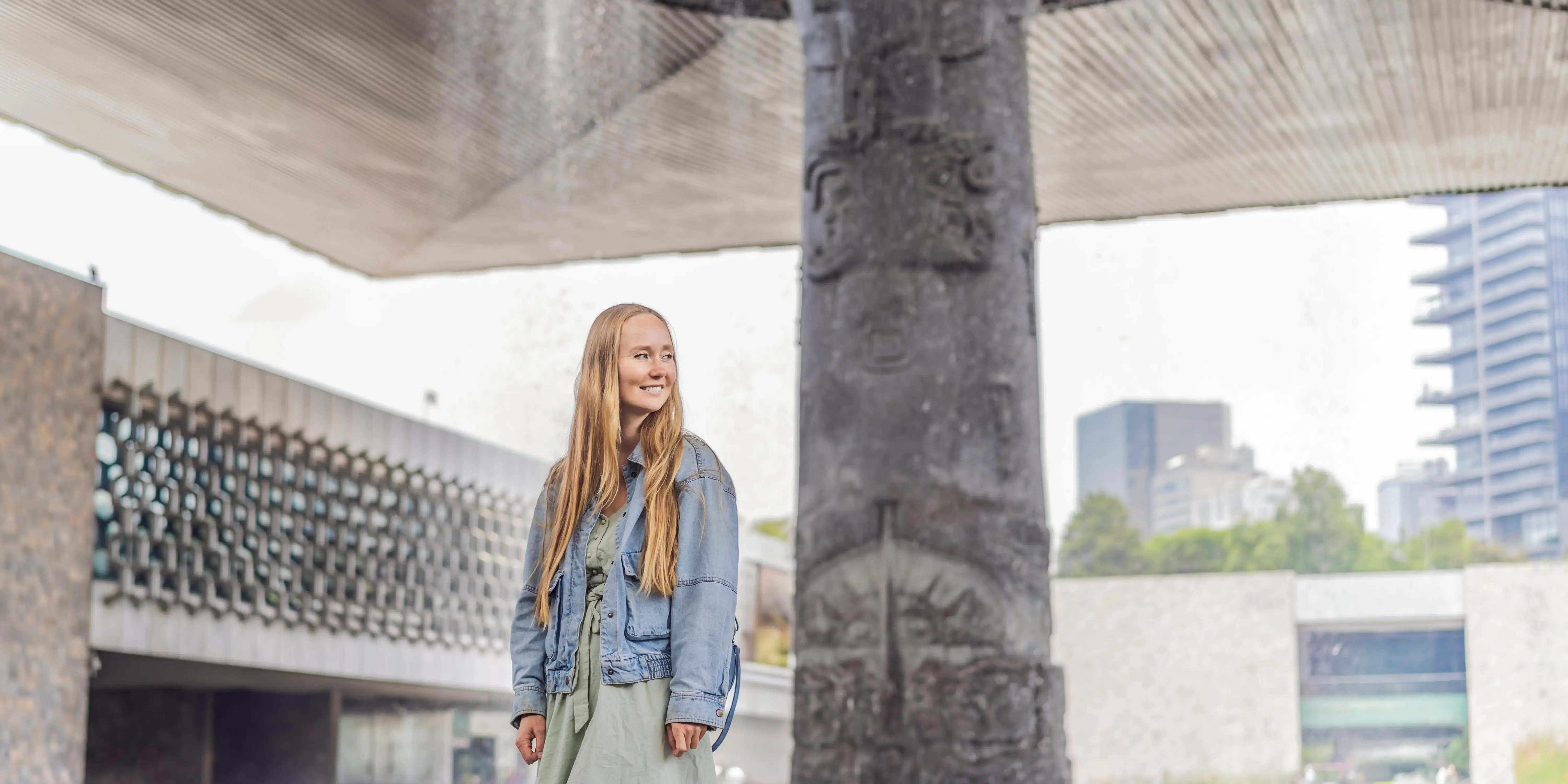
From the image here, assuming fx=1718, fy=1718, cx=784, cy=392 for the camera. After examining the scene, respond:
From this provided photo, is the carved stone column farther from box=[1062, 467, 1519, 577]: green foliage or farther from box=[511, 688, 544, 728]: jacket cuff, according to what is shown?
box=[1062, 467, 1519, 577]: green foliage

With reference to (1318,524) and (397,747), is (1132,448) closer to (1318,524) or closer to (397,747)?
(1318,524)

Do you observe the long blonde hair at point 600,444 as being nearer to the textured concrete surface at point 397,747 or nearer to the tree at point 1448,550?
the textured concrete surface at point 397,747

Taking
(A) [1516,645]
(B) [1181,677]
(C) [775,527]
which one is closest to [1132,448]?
(B) [1181,677]

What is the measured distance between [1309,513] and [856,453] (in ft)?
81.2

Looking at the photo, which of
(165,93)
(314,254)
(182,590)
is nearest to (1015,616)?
(165,93)

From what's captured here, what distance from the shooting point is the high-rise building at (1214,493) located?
29562 millimetres

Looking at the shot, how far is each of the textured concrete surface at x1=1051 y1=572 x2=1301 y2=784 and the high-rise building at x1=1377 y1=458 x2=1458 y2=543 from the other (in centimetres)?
252

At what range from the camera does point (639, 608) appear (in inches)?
101

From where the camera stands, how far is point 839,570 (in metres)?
6.05

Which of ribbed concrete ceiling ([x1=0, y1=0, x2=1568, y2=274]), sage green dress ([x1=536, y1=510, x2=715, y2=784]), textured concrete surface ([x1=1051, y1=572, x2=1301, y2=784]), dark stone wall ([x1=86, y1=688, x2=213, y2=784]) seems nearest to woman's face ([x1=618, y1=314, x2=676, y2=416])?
sage green dress ([x1=536, y1=510, x2=715, y2=784])

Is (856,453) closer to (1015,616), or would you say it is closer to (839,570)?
(839,570)

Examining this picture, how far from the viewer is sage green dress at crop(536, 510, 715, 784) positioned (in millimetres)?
2518

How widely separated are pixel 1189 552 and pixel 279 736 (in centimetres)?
1723

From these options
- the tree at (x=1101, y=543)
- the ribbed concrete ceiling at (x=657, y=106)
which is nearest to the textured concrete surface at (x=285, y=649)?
the ribbed concrete ceiling at (x=657, y=106)
